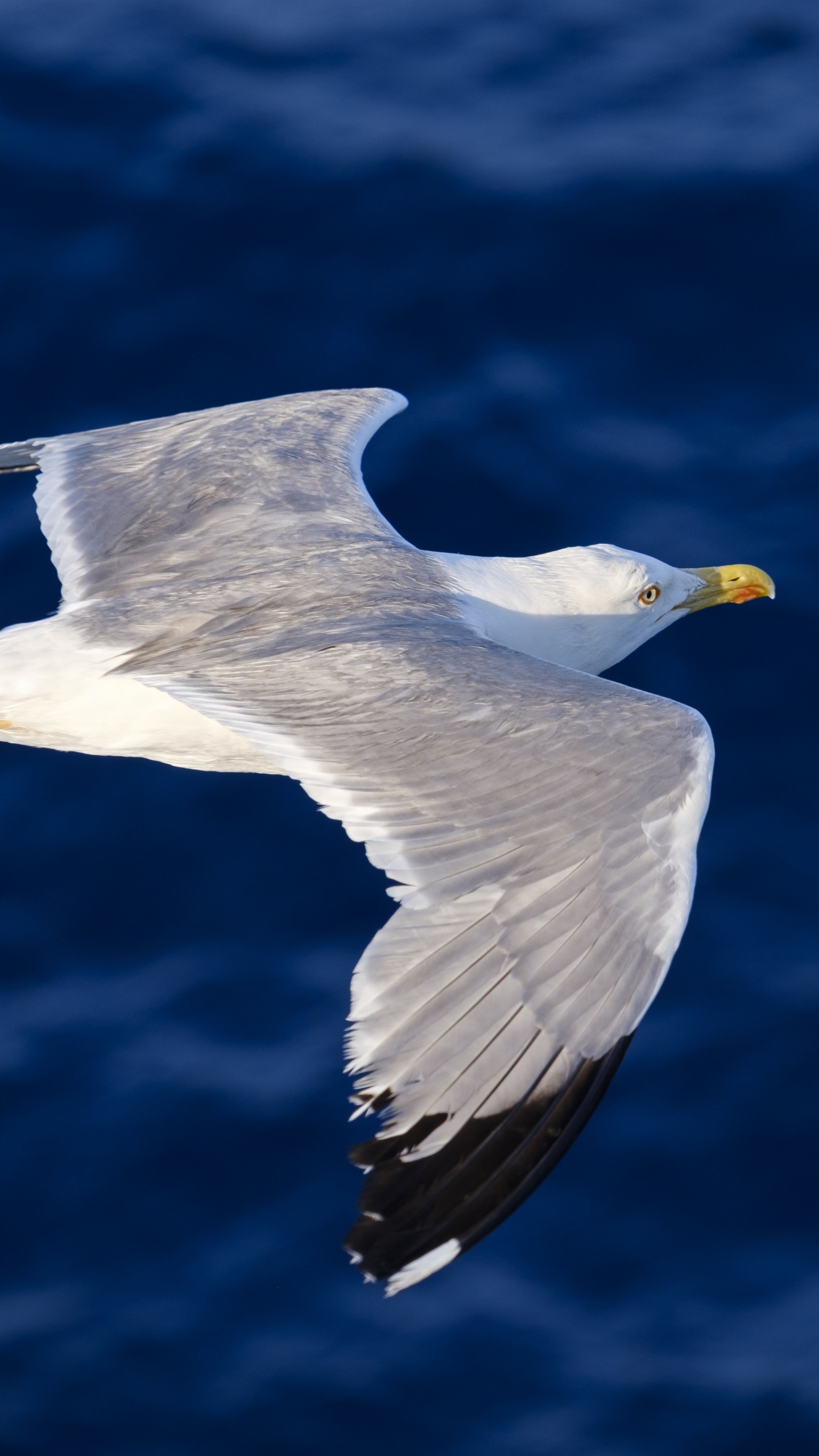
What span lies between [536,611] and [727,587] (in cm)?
112

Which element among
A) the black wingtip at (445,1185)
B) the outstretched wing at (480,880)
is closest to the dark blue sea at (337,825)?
the outstretched wing at (480,880)

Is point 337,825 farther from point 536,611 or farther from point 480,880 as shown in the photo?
point 480,880

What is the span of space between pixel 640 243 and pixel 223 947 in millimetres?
5172

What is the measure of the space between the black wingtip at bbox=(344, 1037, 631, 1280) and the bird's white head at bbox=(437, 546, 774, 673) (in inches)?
109

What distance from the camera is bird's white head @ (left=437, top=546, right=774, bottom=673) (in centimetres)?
776

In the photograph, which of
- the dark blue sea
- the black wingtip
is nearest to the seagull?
the black wingtip

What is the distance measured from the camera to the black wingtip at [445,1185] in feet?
16.5

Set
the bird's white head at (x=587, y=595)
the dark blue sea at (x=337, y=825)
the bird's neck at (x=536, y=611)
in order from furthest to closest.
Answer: the bird's white head at (x=587, y=595) < the bird's neck at (x=536, y=611) < the dark blue sea at (x=337, y=825)

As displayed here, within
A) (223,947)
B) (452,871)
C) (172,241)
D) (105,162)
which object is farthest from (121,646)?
(105,162)

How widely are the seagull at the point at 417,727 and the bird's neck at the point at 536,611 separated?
0.01m

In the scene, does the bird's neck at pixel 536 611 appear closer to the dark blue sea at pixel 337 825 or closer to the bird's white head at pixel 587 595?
the bird's white head at pixel 587 595

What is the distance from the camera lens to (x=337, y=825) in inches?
332

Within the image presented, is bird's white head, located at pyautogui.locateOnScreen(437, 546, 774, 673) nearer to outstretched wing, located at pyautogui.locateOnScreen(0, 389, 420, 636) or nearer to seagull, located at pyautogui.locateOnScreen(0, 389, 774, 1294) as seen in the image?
seagull, located at pyautogui.locateOnScreen(0, 389, 774, 1294)

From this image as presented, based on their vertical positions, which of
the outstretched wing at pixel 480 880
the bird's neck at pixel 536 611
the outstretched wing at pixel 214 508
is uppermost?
the outstretched wing at pixel 214 508
